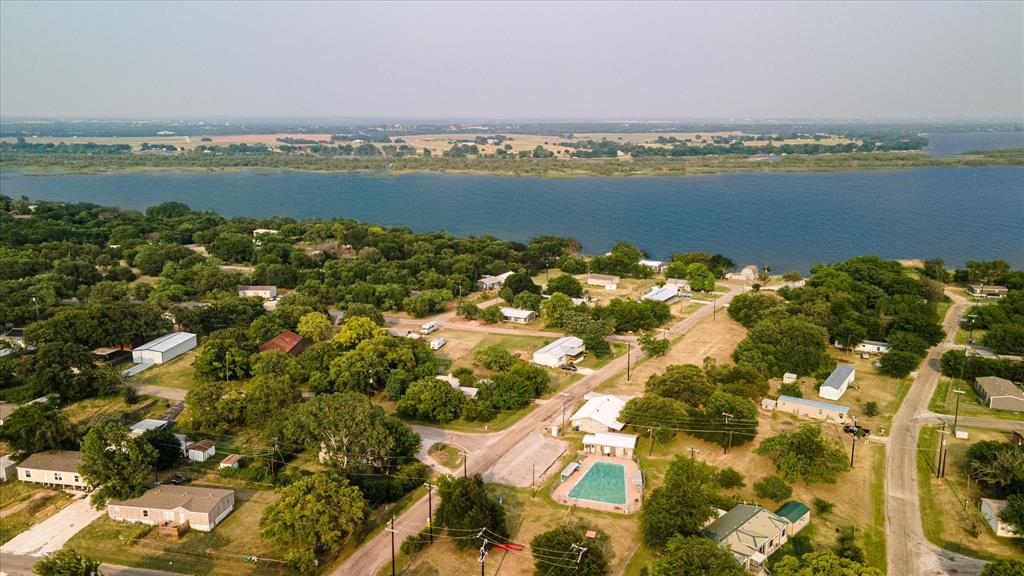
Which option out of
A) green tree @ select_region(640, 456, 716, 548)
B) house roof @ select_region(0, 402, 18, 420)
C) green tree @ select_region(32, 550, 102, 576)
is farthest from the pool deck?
house roof @ select_region(0, 402, 18, 420)

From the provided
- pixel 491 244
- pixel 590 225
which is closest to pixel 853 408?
pixel 491 244

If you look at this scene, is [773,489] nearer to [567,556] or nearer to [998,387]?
[567,556]

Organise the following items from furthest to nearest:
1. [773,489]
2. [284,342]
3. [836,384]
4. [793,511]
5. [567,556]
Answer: [284,342] → [836,384] → [773,489] → [793,511] → [567,556]

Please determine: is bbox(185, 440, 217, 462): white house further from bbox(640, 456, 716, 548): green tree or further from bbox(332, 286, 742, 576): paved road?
bbox(640, 456, 716, 548): green tree

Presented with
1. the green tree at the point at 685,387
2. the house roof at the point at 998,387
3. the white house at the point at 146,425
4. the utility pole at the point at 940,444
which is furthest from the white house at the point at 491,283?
the house roof at the point at 998,387

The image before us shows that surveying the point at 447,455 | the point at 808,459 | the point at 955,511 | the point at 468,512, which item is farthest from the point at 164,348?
the point at 955,511

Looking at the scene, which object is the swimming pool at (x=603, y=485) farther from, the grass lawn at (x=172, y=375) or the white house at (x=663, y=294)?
the white house at (x=663, y=294)
